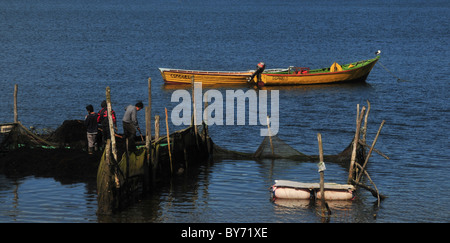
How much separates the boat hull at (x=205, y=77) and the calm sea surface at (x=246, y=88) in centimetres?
81

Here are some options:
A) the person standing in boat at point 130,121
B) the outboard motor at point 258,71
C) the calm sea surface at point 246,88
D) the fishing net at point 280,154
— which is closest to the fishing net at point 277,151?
the fishing net at point 280,154

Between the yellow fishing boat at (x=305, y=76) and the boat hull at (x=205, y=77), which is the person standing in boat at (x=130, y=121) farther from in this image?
the yellow fishing boat at (x=305, y=76)

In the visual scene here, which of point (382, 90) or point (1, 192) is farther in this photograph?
point (382, 90)

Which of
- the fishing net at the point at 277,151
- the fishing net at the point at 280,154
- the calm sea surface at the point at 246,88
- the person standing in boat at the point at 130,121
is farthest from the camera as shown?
the fishing net at the point at 277,151

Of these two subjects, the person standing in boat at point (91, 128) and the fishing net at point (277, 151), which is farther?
the fishing net at point (277, 151)

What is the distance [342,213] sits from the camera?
18.5 meters

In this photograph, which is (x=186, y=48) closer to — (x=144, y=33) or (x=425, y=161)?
(x=144, y=33)

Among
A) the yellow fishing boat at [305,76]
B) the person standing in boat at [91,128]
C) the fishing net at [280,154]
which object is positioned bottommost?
the fishing net at [280,154]

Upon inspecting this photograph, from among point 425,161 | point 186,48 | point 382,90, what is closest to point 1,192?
point 425,161

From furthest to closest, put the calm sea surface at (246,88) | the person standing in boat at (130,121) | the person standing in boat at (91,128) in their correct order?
1. the person standing in boat at (130,121)
2. the person standing in boat at (91,128)
3. the calm sea surface at (246,88)

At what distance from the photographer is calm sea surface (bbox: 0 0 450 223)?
19.1 metres

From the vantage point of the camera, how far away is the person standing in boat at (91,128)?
840 inches

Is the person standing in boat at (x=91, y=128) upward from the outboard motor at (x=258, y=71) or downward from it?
downward

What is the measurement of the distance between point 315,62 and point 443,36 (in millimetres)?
32936
